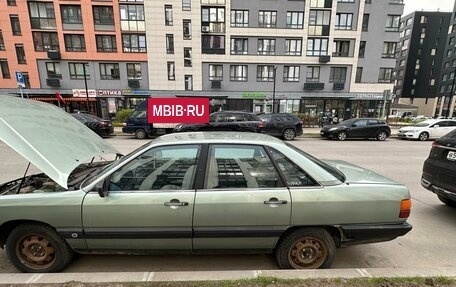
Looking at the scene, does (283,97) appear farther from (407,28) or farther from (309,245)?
(407,28)

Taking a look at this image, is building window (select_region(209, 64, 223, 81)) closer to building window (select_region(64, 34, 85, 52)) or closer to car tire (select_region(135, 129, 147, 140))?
building window (select_region(64, 34, 85, 52))

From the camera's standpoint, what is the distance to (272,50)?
2714 cm

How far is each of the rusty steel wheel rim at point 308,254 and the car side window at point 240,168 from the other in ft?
2.43

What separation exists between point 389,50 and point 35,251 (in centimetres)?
3533

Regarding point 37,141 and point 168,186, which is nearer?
point 37,141

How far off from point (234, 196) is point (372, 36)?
32690 mm

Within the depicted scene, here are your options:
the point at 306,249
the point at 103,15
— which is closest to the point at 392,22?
the point at 103,15

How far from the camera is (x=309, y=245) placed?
2.64 meters

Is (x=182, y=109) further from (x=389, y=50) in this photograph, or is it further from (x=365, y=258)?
(x=389, y=50)

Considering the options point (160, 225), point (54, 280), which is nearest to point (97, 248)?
point (54, 280)

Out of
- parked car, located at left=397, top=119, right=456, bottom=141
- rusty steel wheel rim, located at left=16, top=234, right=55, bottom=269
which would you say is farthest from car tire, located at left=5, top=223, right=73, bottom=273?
parked car, located at left=397, top=119, right=456, bottom=141

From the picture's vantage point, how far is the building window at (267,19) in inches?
1045

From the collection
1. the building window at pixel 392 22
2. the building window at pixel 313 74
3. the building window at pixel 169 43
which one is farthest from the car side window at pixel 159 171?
the building window at pixel 392 22

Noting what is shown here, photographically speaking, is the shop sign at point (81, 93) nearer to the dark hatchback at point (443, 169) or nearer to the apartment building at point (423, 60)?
the dark hatchback at point (443, 169)
